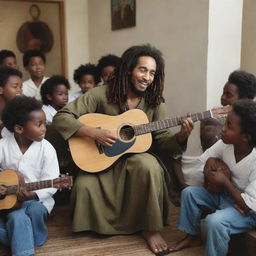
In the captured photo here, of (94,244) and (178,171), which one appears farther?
(178,171)

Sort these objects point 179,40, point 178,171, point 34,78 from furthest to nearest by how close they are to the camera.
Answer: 1. point 34,78
2. point 179,40
3. point 178,171

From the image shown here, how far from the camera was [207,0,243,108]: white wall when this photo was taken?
9.78 ft

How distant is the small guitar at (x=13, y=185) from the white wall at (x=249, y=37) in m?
2.56

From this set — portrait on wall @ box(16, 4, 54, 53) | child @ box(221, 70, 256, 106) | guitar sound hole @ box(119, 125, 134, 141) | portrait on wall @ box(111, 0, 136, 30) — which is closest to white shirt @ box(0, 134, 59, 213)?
guitar sound hole @ box(119, 125, 134, 141)

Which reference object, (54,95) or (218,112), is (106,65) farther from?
(218,112)

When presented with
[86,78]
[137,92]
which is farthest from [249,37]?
[137,92]

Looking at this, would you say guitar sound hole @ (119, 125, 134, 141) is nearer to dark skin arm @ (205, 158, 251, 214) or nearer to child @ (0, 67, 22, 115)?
dark skin arm @ (205, 158, 251, 214)

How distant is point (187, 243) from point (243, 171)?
0.60 metres

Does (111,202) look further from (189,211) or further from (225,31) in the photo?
(225,31)

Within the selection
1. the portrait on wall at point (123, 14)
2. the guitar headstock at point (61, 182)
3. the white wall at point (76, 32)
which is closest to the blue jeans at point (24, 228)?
the guitar headstock at point (61, 182)

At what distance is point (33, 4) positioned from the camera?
210 inches

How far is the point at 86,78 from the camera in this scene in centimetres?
372

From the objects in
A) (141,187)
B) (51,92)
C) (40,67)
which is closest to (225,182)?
(141,187)

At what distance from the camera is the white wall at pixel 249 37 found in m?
3.82
